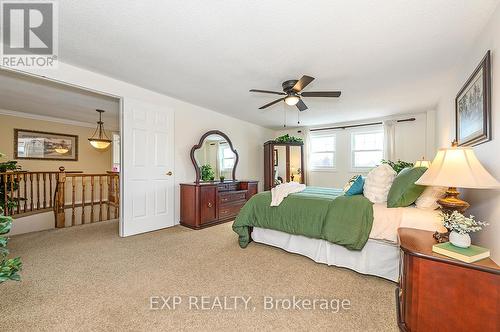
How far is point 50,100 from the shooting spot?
4.07 metres

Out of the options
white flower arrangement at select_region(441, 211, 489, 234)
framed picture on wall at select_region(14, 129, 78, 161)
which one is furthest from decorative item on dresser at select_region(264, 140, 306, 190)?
framed picture on wall at select_region(14, 129, 78, 161)

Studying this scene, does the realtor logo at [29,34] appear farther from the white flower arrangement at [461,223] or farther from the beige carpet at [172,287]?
the white flower arrangement at [461,223]

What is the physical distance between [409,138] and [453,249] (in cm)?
435

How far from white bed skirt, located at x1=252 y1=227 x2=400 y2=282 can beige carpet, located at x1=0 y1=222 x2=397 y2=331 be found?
9 centimetres

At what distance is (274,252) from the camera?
2.78 metres

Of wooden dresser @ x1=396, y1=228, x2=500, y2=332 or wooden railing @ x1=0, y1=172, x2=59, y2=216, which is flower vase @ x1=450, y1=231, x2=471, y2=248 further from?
wooden railing @ x1=0, y1=172, x2=59, y2=216

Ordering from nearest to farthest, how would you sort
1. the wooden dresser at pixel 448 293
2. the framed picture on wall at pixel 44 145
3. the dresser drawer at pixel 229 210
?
the wooden dresser at pixel 448 293 → the dresser drawer at pixel 229 210 → the framed picture on wall at pixel 44 145

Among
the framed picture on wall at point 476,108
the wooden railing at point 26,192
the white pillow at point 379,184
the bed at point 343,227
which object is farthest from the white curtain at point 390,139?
the wooden railing at point 26,192

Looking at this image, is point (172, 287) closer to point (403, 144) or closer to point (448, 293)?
point (448, 293)

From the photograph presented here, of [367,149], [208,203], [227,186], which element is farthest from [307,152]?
[208,203]

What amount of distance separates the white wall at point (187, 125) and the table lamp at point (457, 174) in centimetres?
371

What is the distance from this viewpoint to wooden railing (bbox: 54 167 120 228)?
13.5 feet

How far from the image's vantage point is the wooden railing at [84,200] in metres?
4.12

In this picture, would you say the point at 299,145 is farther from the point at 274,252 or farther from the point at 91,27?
the point at 91,27
